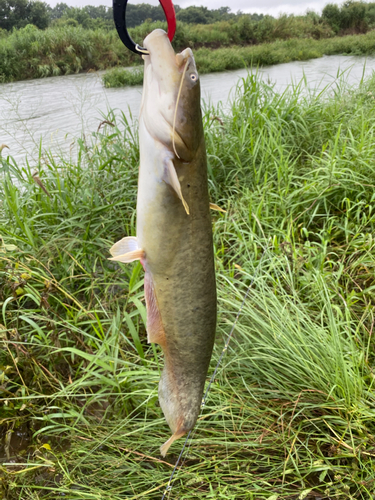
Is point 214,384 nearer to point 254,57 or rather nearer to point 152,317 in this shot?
point 152,317

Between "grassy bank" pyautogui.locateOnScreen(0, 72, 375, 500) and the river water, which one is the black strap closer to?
"grassy bank" pyautogui.locateOnScreen(0, 72, 375, 500)

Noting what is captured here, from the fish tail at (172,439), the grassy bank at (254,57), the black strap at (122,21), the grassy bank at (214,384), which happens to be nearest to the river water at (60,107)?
the grassy bank at (254,57)

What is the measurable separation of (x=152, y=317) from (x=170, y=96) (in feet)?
1.77

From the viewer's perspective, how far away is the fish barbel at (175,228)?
801mm

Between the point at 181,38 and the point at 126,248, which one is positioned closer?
the point at 126,248

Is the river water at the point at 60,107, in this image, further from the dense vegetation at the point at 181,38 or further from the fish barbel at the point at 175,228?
the fish barbel at the point at 175,228

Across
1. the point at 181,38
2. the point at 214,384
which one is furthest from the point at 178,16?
the point at 214,384

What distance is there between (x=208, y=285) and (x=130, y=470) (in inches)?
55.8

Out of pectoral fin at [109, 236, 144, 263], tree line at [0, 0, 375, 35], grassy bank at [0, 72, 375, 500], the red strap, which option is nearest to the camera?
the red strap

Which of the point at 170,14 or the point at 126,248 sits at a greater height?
the point at 170,14

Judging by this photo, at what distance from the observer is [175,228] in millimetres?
849

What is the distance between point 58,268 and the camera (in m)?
2.71

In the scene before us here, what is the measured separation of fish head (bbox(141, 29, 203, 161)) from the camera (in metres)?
0.78

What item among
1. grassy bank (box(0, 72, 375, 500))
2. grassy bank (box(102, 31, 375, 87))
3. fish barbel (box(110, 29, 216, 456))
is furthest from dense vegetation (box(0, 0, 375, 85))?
grassy bank (box(0, 72, 375, 500))
